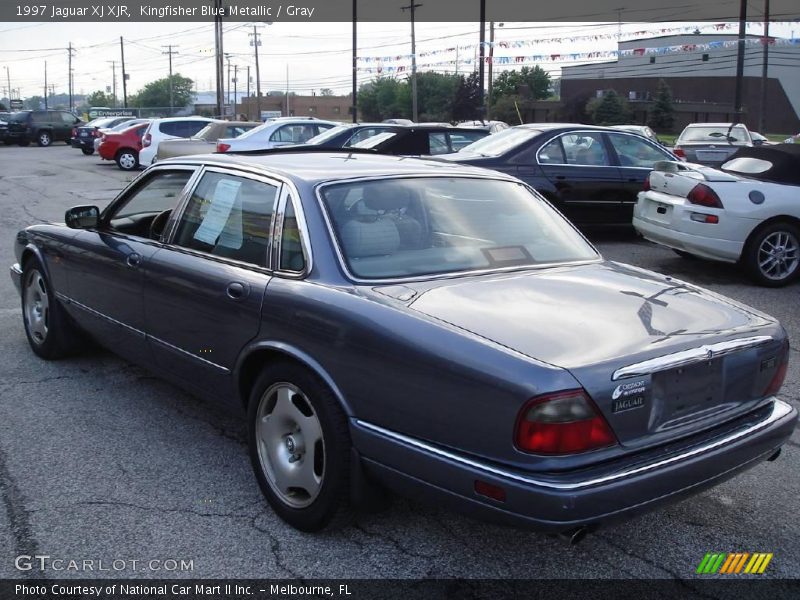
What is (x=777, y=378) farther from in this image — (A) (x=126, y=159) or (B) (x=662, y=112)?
(B) (x=662, y=112)

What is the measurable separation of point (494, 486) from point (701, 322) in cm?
112

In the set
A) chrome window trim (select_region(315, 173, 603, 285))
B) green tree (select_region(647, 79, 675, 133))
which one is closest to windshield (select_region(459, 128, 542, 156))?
chrome window trim (select_region(315, 173, 603, 285))

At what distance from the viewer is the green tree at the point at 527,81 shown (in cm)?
8188

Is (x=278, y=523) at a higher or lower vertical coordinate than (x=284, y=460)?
lower

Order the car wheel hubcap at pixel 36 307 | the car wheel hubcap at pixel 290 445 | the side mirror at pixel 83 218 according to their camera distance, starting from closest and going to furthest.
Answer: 1. the car wheel hubcap at pixel 290 445
2. the side mirror at pixel 83 218
3. the car wheel hubcap at pixel 36 307

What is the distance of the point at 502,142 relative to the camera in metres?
11.0

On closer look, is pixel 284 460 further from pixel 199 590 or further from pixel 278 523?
pixel 199 590

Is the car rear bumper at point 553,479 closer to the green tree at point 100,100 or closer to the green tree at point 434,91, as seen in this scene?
the green tree at point 434,91

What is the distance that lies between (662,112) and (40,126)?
45185 mm

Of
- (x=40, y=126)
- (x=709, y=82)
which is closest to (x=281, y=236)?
(x=40, y=126)

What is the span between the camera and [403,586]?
304cm

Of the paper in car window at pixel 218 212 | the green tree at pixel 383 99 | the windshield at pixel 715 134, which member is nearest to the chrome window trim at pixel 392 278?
the paper in car window at pixel 218 212

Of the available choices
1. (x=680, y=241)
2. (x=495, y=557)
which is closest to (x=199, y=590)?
(x=495, y=557)

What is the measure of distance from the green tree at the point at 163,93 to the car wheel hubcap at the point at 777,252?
149 m
